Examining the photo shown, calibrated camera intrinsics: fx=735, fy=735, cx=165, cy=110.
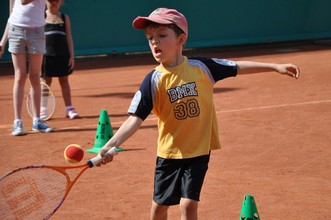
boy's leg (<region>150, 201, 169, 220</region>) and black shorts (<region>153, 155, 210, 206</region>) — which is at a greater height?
black shorts (<region>153, 155, 210, 206</region>)

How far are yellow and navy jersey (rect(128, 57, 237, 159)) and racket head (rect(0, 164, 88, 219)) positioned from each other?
605mm

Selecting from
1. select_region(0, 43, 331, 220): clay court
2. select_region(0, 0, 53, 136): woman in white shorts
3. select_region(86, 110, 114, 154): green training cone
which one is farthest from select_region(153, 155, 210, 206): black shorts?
select_region(0, 0, 53, 136): woman in white shorts

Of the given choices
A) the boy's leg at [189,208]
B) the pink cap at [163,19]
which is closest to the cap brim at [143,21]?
the pink cap at [163,19]

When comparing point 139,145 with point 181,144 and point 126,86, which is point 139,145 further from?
point 126,86

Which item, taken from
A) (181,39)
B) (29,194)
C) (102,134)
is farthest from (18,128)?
(181,39)

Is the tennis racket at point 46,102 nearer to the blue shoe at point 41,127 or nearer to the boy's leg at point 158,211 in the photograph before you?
the blue shoe at point 41,127

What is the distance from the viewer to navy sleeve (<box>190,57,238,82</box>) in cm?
509

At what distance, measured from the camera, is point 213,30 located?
18.1 meters

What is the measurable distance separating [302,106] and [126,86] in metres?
3.98

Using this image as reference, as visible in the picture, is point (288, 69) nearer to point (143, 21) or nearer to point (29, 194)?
point (143, 21)

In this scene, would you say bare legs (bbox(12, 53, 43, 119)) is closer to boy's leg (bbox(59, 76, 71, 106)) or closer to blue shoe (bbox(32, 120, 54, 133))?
blue shoe (bbox(32, 120, 54, 133))

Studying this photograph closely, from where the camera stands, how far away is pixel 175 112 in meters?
4.89

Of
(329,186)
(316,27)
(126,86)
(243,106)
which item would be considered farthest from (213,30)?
(329,186)

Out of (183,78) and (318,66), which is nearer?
(183,78)
